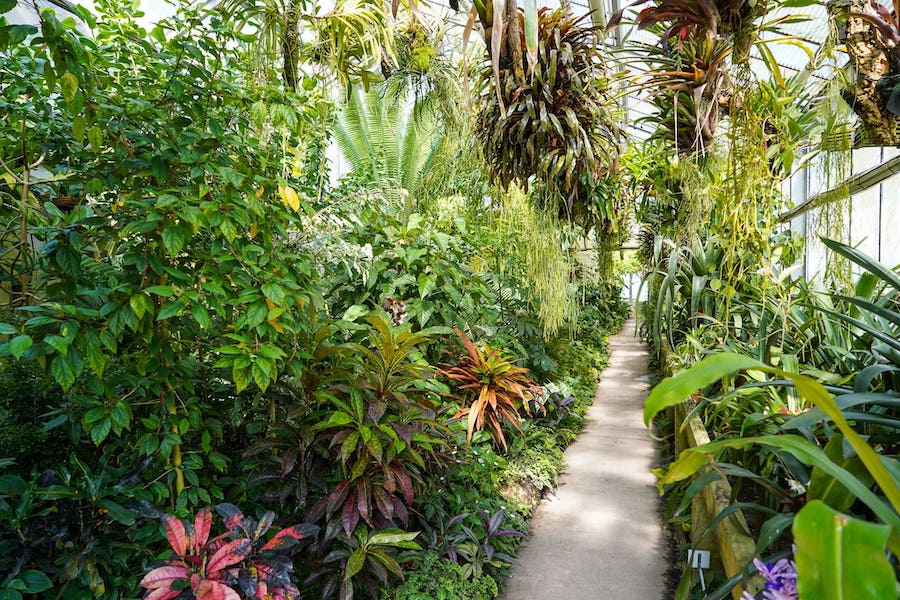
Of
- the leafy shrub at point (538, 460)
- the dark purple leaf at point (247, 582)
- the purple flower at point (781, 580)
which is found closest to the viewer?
the purple flower at point (781, 580)

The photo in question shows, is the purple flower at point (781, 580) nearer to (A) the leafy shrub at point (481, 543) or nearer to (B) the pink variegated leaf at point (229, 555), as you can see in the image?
(B) the pink variegated leaf at point (229, 555)

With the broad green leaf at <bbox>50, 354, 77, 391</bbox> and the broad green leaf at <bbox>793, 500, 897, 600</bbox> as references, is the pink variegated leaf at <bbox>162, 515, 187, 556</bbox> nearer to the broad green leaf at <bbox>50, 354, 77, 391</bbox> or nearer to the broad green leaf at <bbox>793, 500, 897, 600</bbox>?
the broad green leaf at <bbox>50, 354, 77, 391</bbox>

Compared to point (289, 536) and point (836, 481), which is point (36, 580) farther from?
point (836, 481)

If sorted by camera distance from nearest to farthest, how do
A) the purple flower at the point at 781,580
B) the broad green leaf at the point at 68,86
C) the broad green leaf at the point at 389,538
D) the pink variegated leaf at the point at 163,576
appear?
the purple flower at the point at 781,580
the broad green leaf at the point at 68,86
the pink variegated leaf at the point at 163,576
the broad green leaf at the point at 389,538

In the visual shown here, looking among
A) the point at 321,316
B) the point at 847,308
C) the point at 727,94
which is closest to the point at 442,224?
the point at 321,316

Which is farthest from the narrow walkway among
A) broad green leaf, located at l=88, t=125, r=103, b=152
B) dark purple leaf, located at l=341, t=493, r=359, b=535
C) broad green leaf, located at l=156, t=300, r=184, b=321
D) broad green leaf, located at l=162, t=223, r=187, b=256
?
broad green leaf, located at l=88, t=125, r=103, b=152

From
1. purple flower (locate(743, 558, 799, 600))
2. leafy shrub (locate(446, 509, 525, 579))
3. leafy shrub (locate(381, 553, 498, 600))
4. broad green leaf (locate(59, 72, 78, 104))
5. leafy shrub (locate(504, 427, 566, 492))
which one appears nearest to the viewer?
purple flower (locate(743, 558, 799, 600))

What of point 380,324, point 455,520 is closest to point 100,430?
point 380,324

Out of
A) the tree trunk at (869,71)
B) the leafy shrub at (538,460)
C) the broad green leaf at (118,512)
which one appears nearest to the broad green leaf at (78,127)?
the broad green leaf at (118,512)

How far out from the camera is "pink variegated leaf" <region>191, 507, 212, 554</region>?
1.33 metres

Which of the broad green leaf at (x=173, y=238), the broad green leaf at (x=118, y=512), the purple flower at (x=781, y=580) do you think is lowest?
the broad green leaf at (x=118, y=512)

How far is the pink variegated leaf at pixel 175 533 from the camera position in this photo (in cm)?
129

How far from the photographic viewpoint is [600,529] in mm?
2547

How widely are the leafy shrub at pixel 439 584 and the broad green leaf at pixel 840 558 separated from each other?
61.6 inches
